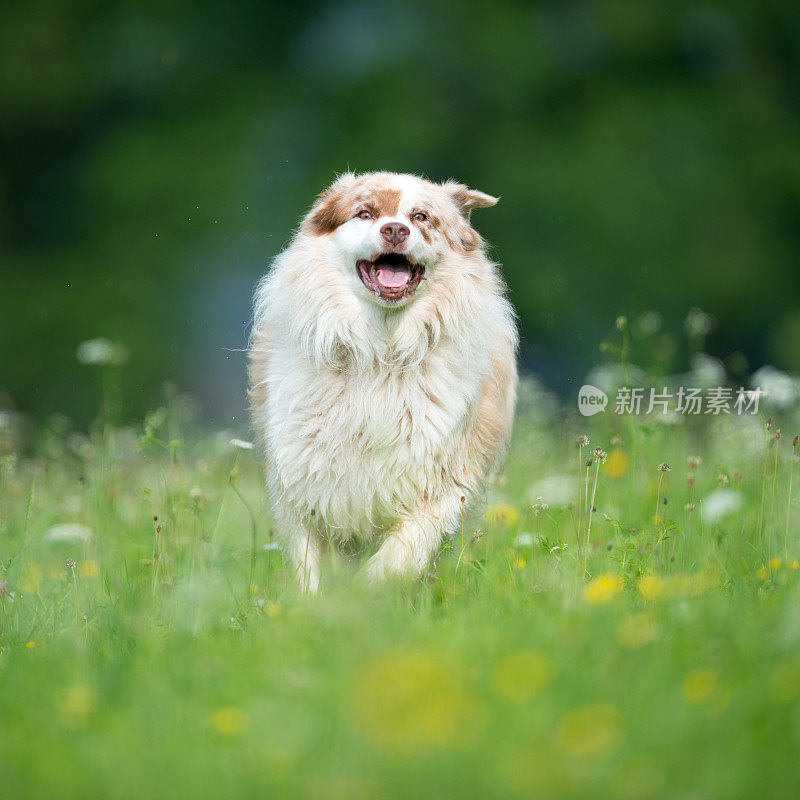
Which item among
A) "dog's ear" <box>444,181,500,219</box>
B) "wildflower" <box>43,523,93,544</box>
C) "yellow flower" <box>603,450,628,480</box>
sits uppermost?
"dog's ear" <box>444,181,500,219</box>

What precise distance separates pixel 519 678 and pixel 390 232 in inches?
87.6

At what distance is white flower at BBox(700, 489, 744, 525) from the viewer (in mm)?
4132

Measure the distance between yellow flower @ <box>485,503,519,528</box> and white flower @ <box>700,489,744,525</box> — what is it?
0.80 m

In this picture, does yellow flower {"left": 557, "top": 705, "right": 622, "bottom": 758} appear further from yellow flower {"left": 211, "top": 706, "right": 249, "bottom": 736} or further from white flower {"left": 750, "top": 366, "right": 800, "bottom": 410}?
white flower {"left": 750, "top": 366, "right": 800, "bottom": 410}

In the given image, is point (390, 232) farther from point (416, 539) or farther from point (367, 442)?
point (416, 539)

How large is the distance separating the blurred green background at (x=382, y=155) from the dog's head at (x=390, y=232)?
8402 millimetres

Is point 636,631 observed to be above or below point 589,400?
below

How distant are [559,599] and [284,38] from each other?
13221 millimetres

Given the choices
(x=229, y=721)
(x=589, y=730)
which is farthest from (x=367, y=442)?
(x=589, y=730)

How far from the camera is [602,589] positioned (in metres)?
3.30

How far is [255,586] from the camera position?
3.91 meters

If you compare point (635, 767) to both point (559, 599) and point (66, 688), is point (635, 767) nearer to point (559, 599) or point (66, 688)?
point (559, 599)

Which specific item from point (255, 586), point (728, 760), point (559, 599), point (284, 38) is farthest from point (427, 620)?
point (284, 38)

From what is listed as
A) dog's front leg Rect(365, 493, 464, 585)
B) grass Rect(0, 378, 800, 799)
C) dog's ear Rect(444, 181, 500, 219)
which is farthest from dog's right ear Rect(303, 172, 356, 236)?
dog's front leg Rect(365, 493, 464, 585)
